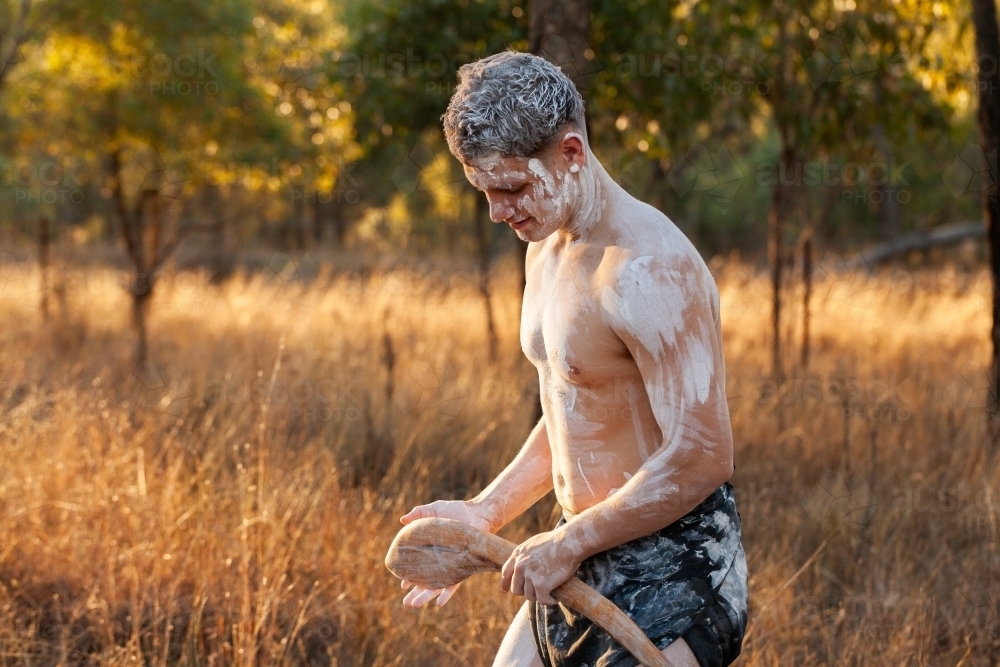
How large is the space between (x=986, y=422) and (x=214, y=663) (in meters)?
4.13

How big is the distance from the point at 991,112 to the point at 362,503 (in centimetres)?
387

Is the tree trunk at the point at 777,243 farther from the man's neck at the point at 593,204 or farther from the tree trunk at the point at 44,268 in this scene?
the tree trunk at the point at 44,268

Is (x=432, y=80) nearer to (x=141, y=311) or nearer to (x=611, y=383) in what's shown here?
(x=141, y=311)

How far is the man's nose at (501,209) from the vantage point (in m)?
1.65

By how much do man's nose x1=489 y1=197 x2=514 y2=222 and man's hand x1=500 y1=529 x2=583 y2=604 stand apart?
1.76ft

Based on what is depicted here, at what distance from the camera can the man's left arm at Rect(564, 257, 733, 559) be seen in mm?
1513

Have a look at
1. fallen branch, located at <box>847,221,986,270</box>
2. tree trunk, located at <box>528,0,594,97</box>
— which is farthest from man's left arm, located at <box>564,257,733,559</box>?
fallen branch, located at <box>847,221,986,270</box>

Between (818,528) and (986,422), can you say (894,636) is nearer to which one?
(818,528)

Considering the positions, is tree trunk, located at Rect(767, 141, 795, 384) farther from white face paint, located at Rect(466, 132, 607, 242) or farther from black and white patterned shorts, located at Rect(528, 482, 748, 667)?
white face paint, located at Rect(466, 132, 607, 242)

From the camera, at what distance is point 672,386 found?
4.99ft

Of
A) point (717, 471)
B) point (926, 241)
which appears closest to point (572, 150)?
point (717, 471)

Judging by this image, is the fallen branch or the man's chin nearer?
the man's chin

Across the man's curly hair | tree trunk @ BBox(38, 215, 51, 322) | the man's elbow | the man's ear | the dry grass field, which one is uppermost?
the man's curly hair

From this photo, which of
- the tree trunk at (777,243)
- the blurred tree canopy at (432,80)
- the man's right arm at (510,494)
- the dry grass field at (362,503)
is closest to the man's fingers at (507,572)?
the man's right arm at (510,494)
